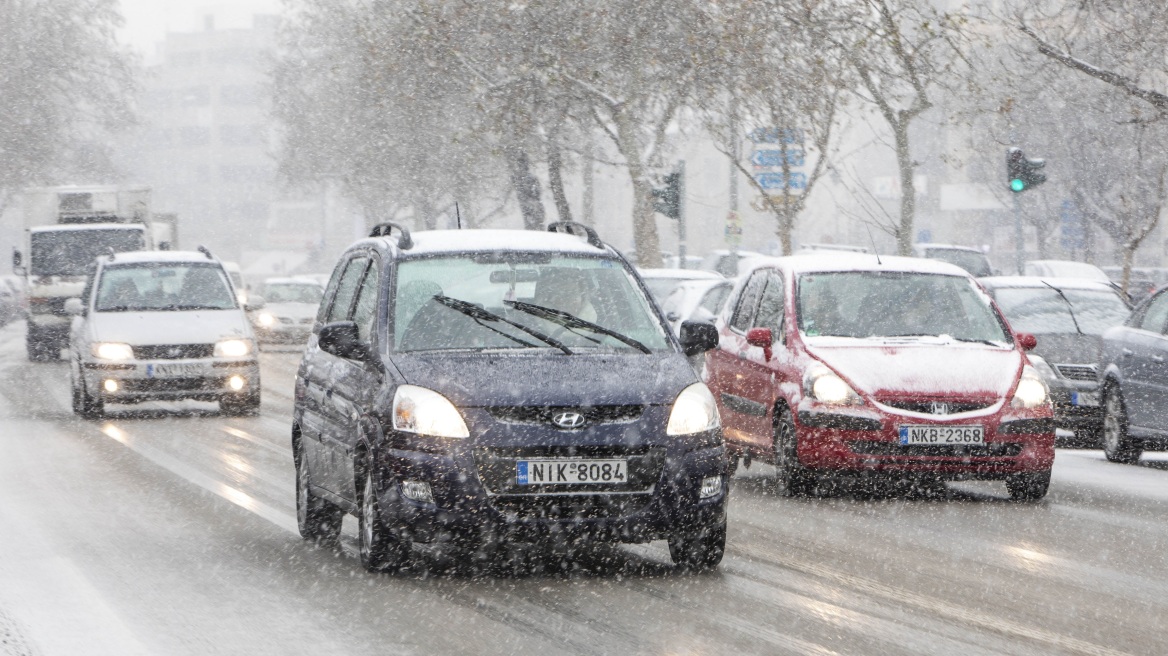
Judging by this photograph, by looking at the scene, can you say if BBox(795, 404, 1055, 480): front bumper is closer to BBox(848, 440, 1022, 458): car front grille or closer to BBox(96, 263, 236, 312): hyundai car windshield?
BBox(848, 440, 1022, 458): car front grille

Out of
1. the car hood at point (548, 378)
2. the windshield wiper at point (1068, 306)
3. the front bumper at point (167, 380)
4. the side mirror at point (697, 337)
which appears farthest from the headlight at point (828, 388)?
the front bumper at point (167, 380)

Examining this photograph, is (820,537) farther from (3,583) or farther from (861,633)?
(3,583)

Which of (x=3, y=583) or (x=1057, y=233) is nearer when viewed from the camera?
(x=3, y=583)

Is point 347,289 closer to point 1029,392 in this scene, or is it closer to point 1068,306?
point 1029,392

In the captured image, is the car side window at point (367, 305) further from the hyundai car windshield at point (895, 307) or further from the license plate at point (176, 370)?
the license plate at point (176, 370)

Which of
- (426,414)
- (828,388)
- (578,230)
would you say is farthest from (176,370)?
(426,414)

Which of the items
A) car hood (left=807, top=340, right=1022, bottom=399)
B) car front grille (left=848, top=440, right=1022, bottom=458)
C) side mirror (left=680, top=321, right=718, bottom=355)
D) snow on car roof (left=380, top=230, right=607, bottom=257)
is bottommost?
car front grille (left=848, top=440, right=1022, bottom=458)

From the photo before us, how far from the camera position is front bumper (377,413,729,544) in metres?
7.95

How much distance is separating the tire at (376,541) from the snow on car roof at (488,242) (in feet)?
4.49

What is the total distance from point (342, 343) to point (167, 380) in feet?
36.3

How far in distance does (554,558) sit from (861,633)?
227 centimetres

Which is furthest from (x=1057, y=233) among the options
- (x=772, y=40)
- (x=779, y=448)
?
(x=779, y=448)

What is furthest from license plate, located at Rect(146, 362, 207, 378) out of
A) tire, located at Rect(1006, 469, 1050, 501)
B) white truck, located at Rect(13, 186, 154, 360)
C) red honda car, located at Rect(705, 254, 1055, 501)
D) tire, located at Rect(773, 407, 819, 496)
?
white truck, located at Rect(13, 186, 154, 360)

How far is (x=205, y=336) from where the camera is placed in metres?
19.8
